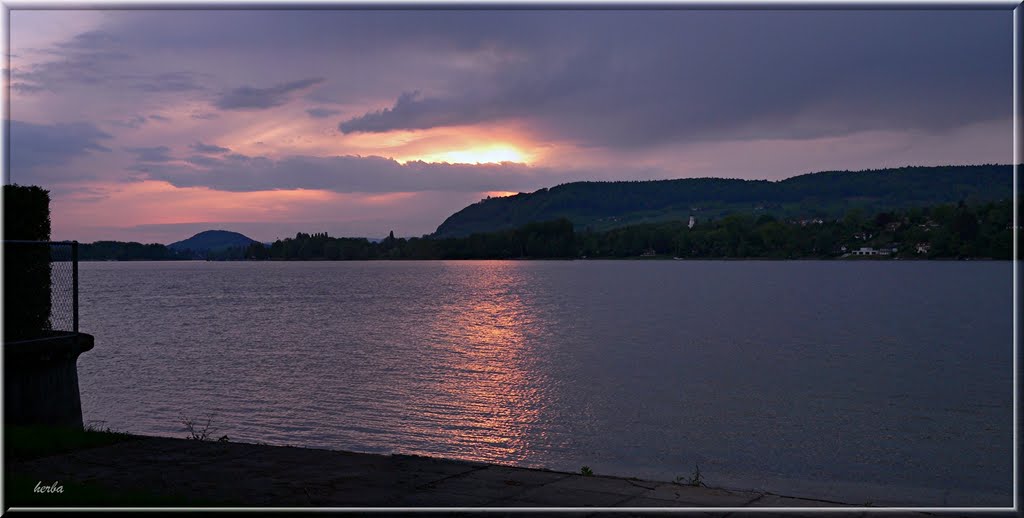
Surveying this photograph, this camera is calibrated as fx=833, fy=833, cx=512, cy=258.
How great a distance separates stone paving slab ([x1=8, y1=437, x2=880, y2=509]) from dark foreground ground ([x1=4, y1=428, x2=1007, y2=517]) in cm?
1

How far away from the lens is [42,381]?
12.5m

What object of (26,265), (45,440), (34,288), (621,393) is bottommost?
(621,393)

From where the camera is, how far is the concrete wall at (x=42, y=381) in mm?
11945

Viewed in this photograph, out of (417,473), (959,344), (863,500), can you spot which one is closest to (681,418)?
(863,500)

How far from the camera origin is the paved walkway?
27.6 feet

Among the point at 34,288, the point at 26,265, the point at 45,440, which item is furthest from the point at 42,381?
the point at 45,440

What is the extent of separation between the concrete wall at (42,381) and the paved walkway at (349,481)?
7.60 feet

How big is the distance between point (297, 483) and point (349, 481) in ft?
1.85

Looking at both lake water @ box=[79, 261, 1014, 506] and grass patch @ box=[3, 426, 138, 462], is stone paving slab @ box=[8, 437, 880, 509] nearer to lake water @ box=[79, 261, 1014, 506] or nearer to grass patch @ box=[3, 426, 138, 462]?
grass patch @ box=[3, 426, 138, 462]

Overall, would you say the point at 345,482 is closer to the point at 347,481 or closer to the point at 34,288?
the point at 347,481

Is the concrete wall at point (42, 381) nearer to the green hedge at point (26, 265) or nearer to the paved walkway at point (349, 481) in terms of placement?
the green hedge at point (26, 265)

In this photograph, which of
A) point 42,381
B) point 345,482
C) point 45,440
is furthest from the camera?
point 42,381

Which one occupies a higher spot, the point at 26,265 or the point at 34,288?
the point at 26,265

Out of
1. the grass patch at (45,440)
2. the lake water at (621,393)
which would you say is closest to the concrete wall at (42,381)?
the grass patch at (45,440)
